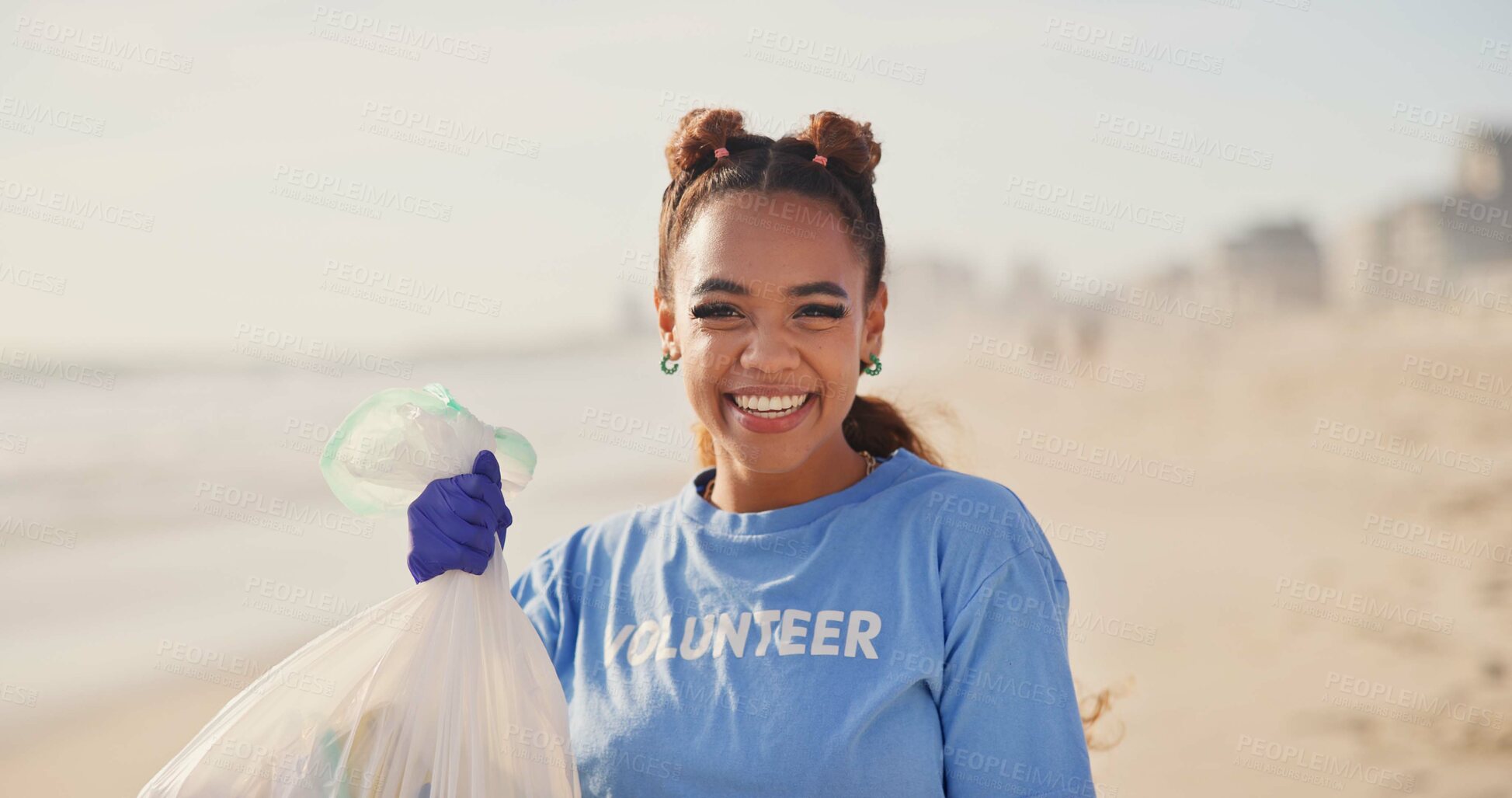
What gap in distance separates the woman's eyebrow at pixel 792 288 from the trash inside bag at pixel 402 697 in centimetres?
46

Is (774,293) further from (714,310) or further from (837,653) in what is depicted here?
(837,653)

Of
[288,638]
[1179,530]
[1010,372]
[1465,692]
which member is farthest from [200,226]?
[1465,692]

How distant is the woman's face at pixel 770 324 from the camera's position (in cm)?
199

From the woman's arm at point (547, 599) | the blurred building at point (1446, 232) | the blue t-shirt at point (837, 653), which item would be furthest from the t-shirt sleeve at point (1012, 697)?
the blurred building at point (1446, 232)

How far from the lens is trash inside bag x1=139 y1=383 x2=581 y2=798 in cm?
176

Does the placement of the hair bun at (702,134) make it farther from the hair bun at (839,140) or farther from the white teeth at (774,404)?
the white teeth at (774,404)

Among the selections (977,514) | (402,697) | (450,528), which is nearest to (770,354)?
(977,514)

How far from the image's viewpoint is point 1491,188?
953 inches

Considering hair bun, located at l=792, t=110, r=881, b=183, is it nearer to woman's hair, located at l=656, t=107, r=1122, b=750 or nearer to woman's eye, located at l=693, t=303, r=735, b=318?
woman's hair, located at l=656, t=107, r=1122, b=750

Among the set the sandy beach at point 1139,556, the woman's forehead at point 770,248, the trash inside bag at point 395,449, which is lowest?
the sandy beach at point 1139,556

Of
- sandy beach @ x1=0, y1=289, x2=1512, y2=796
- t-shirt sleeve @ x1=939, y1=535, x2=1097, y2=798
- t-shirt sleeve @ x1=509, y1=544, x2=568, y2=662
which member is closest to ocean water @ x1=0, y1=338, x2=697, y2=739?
sandy beach @ x1=0, y1=289, x2=1512, y2=796

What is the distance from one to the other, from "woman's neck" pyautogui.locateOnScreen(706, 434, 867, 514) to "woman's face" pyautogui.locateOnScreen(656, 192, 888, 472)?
0.20 feet

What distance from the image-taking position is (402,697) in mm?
1794

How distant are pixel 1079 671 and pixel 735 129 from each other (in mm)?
4173
